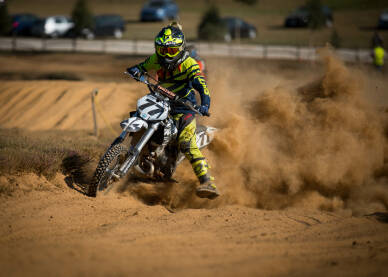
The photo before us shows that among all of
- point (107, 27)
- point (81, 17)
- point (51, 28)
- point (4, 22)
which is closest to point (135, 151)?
point (81, 17)

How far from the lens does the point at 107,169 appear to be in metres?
5.80

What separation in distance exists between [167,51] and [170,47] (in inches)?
3.0

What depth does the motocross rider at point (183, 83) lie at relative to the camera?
6.25m

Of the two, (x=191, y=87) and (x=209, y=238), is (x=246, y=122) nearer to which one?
(x=191, y=87)

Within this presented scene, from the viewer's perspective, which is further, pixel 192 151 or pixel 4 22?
pixel 4 22

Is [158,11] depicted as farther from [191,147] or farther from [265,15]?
[191,147]

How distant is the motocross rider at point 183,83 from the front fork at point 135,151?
555 millimetres

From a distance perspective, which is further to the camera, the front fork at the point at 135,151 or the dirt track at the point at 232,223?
the front fork at the point at 135,151

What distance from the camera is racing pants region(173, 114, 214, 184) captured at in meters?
6.37

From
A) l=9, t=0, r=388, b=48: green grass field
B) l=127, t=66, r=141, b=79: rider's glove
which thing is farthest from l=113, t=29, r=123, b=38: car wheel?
l=127, t=66, r=141, b=79: rider's glove

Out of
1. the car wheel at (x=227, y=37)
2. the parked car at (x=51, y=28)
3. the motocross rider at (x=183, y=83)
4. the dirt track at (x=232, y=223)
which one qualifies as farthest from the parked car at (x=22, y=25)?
the motocross rider at (x=183, y=83)

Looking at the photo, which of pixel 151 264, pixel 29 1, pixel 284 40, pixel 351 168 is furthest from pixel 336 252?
pixel 29 1

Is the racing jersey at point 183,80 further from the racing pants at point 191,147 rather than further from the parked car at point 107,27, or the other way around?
the parked car at point 107,27

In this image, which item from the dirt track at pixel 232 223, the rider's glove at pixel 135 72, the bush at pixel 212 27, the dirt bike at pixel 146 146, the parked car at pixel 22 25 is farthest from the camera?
the parked car at pixel 22 25
